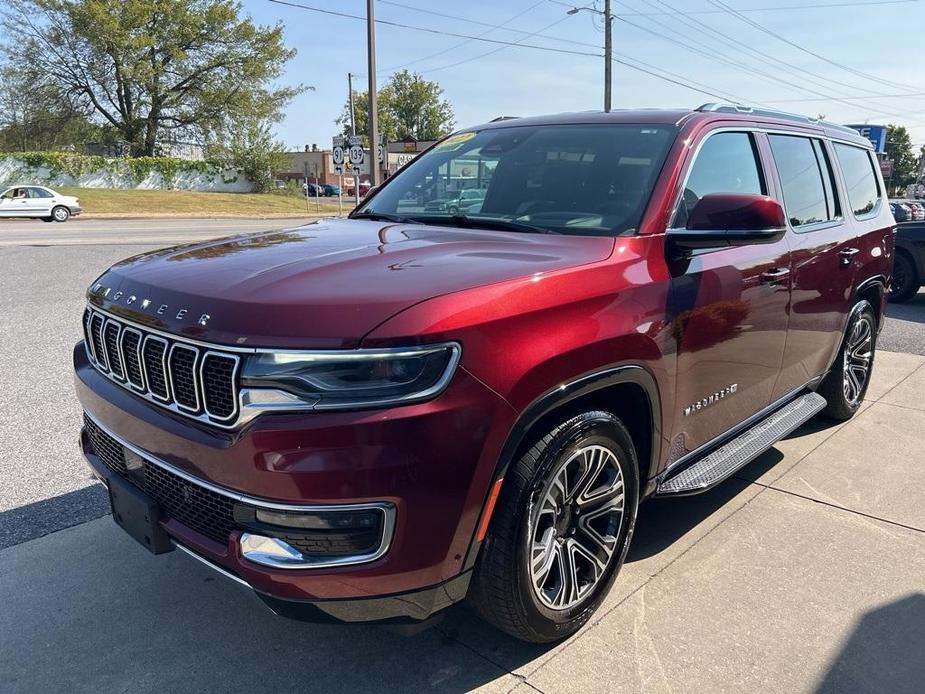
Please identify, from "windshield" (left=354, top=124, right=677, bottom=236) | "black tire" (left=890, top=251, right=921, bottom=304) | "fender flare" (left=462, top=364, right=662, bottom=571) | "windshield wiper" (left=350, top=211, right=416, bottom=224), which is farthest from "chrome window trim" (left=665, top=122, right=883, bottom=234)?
"black tire" (left=890, top=251, right=921, bottom=304)

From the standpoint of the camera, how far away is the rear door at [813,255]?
Answer: 390cm

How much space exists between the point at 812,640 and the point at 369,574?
1802 mm

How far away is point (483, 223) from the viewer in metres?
3.27

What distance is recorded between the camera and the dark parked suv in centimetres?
204

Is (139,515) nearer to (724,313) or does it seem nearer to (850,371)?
(724,313)

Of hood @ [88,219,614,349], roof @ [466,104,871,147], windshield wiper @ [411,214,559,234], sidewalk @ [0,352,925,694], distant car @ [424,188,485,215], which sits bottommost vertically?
sidewalk @ [0,352,925,694]

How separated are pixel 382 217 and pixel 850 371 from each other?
3605 millimetres

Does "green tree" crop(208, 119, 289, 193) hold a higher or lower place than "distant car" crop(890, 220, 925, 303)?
higher

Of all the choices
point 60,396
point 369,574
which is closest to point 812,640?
point 369,574

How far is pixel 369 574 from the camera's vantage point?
6.88ft

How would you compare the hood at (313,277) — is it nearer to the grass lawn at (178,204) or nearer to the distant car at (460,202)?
the distant car at (460,202)

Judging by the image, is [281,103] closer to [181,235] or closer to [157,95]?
[157,95]

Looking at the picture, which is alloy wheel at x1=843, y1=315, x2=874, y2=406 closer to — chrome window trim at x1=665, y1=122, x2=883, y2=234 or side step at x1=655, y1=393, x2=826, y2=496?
side step at x1=655, y1=393, x2=826, y2=496

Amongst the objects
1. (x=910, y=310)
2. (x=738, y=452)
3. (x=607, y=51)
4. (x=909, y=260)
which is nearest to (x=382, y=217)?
(x=738, y=452)
